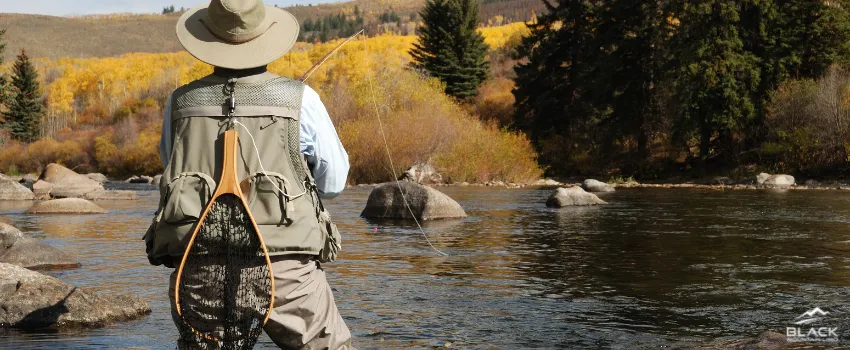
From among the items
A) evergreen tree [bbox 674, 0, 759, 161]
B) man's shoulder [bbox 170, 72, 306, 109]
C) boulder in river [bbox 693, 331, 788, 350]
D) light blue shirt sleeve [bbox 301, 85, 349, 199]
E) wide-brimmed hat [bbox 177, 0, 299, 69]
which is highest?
evergreen tree [bbox 674, 0, 759, 161]

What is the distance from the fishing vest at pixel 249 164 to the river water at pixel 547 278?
3.66 m

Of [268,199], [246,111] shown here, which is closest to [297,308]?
[268,199]

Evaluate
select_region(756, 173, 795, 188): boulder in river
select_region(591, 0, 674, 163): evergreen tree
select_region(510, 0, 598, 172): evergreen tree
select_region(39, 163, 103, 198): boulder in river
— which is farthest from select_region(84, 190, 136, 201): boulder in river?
select_region(510, 0, 598, 172): evergreen tree

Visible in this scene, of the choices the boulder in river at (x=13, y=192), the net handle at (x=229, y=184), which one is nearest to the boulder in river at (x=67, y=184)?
the boulder in river at (x=13, y=192)

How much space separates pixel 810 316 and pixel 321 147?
5.78 m

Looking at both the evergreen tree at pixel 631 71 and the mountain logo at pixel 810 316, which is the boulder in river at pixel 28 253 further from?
the evergreen tree at pixel 631 71

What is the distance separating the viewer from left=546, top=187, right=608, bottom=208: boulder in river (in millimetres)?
23047

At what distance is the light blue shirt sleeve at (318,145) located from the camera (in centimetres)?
332

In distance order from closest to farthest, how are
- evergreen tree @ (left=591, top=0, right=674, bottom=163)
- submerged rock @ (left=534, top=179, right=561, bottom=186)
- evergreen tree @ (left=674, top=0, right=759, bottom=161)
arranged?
submerged rock @ (left=534, top=179, right=561, bottom=186) → evergreen tree @ (left=674, top=0, right=759, bottom=161) → evergreen tree @ (left=591, top=0, right=674, bottom=163)

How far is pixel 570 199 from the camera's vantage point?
2328 centimetres

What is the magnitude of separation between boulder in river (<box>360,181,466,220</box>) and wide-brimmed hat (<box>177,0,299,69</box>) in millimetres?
15425

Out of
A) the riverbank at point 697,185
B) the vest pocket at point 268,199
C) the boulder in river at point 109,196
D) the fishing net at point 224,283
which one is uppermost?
the vest pocket at point 268,199

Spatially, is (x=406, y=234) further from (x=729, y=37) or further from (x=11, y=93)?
(x=729, y=37)

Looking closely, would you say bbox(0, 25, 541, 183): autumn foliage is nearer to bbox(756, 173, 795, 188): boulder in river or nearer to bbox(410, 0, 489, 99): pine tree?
bbox(410, 0, 489, 99): pine tree
